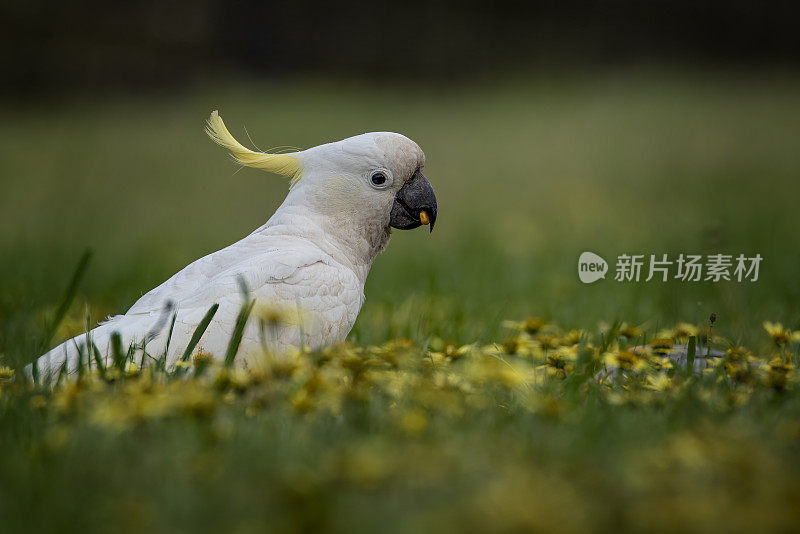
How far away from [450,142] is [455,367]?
7999 mm

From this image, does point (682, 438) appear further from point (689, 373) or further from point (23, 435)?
point (23, 435)

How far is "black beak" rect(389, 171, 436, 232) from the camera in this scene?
255 centimetres

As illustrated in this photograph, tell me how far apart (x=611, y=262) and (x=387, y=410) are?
3.36 m

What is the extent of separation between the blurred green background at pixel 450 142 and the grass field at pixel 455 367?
0.15ft

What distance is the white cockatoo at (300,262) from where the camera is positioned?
6.55 feet

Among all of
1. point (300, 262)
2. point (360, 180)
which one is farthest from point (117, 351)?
point (360, 180)

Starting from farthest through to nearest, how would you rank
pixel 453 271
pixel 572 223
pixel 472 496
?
1. pixel 572 223
2. pixel 453 271
3. pixel 472 496

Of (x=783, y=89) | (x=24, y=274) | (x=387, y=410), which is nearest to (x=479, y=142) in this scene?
(x=783, y=89)

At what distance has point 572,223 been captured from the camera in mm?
6188

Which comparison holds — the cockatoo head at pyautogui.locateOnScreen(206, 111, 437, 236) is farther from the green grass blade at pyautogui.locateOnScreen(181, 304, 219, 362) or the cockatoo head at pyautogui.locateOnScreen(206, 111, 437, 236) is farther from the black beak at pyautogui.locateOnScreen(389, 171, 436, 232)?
the green grass blade at pyautogui.locateOnScreen(181, 304, 219, 362)

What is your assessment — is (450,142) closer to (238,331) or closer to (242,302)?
(242,302)

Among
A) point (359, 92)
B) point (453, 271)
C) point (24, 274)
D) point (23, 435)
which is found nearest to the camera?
point (23, 435)

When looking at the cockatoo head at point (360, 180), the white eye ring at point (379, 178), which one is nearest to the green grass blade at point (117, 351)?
the cockatoo head at point (360, 180)

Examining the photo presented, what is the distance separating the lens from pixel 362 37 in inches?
476
